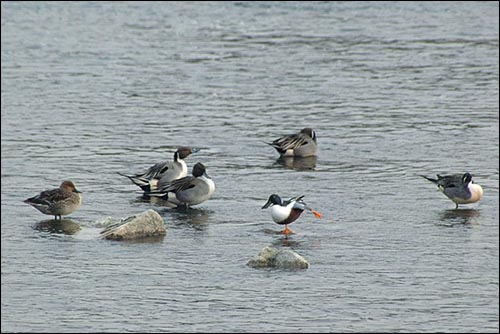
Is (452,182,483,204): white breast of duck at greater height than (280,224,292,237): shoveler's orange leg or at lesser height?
greater

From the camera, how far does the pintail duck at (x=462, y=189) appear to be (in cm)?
1514

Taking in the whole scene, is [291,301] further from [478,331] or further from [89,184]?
[89,184]

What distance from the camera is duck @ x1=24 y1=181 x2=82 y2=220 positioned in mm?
14406

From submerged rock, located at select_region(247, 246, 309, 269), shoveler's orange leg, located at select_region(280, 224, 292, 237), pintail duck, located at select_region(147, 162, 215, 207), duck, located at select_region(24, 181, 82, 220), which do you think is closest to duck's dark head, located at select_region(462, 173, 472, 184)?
shoveler's orange leg, located at select_region(280, 224, 292, 237)

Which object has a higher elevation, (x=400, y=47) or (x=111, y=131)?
(x=400, y=47)

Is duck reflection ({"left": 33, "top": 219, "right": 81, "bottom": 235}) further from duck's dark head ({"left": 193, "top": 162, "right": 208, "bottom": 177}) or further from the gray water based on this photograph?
duck's dark head ({"left": 193, "top": 162, "right": 208, "bottom": 177})

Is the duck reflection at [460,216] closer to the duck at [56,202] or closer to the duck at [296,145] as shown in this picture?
the duck at [296,145]

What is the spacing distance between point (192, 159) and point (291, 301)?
7.51 m

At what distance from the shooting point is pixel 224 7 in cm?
4041

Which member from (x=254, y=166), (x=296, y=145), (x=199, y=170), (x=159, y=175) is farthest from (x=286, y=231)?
(x=296, y=145)

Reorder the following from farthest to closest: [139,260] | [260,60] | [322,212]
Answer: [260,60], [322,212], [139,260]

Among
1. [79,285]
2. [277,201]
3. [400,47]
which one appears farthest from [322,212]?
[400,47]

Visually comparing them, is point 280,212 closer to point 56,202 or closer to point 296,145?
point 56,202

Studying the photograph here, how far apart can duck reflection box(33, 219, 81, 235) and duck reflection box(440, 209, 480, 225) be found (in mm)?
4363
